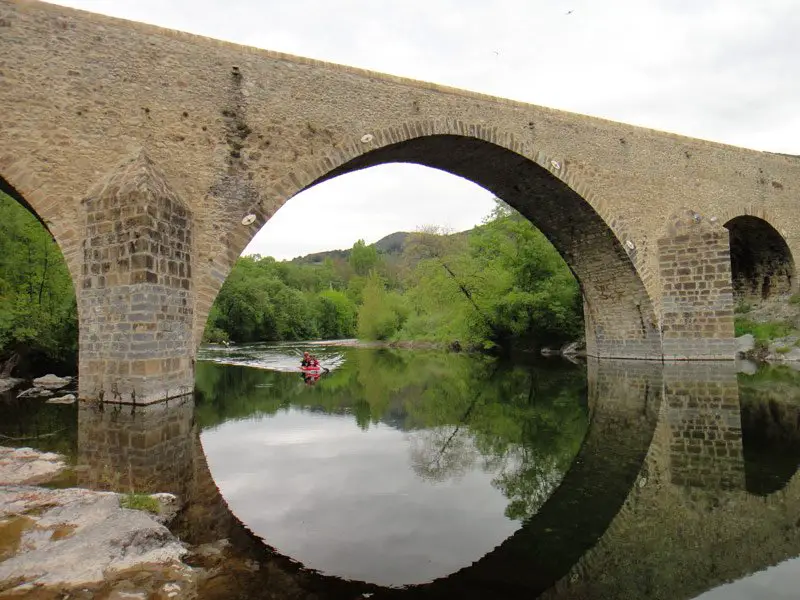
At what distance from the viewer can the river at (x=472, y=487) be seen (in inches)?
122

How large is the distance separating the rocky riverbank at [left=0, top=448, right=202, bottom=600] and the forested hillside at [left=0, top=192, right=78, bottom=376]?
455 inches

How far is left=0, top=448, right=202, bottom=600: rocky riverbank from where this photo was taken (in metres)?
2.72

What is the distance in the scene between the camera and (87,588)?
106 inches

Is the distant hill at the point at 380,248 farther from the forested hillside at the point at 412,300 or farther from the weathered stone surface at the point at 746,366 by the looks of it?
the weathered stone surface at the point at 746,366

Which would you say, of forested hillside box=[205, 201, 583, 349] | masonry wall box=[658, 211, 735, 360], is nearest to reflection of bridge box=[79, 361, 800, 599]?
masonry wall box=[658, 211, 735, 360]

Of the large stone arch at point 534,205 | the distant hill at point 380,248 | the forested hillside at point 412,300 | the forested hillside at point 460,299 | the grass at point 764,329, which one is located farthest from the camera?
the distant hill at point 380,248

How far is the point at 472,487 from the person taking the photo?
4820 millimetres

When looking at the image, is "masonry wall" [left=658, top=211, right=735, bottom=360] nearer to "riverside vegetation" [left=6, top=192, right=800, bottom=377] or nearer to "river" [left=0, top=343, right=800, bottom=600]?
"riverside vegetation" [left=6, top=192, right=800, bottom=377]

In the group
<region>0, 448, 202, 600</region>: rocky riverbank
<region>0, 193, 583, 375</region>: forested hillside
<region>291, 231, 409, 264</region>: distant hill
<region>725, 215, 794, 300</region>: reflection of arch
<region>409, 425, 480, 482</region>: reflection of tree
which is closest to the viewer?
<region>0, 448, 202, 600</region>: rocky riverbank

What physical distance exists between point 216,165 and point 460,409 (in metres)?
6.07

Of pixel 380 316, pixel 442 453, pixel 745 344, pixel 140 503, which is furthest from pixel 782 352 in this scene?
pixel 380 316

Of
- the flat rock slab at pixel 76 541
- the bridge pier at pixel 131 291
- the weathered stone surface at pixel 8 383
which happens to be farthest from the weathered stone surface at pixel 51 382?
the flat rock slab at pixel 76 541

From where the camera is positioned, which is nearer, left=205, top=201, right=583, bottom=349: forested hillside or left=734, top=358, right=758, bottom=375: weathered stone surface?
left=734, top=358, right=758, bottom=375: weathered stone surface

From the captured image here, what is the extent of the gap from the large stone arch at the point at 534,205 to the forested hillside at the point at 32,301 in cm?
692
